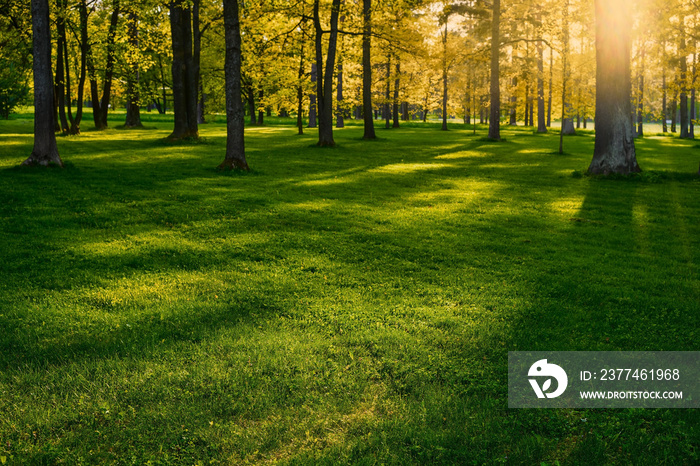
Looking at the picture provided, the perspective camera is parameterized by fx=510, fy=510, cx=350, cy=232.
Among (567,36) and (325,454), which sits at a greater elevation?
(567,36)

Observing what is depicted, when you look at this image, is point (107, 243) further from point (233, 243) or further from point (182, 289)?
point (182, 289)

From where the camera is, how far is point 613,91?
48.9 feet

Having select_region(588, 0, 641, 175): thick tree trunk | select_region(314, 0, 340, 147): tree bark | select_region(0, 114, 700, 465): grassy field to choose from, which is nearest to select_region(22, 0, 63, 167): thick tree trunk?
select_region(0, 114, 700, 465): grassy field

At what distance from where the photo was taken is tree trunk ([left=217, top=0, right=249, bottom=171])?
14.1m

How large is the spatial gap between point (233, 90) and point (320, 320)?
35.5 feet

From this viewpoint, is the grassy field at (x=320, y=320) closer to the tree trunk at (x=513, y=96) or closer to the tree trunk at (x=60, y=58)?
the tree trunk at (x=60, y=58)

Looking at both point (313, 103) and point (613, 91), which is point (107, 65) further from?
point (613, 91)

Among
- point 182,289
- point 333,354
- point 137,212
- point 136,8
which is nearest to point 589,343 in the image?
point 333,354

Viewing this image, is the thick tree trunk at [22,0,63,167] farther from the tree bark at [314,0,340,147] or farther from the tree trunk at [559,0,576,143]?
the tree trunk at [559,0,576,143]

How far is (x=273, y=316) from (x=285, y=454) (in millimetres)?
2161

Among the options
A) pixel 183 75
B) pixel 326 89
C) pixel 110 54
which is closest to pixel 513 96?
pixel 326 89

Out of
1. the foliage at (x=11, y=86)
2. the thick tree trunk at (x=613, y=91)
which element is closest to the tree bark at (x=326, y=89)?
the thick tree trunk at (x=613, y=91)

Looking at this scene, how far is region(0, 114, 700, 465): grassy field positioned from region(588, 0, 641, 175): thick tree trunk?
144 inches

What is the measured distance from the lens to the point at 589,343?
4730 mm
